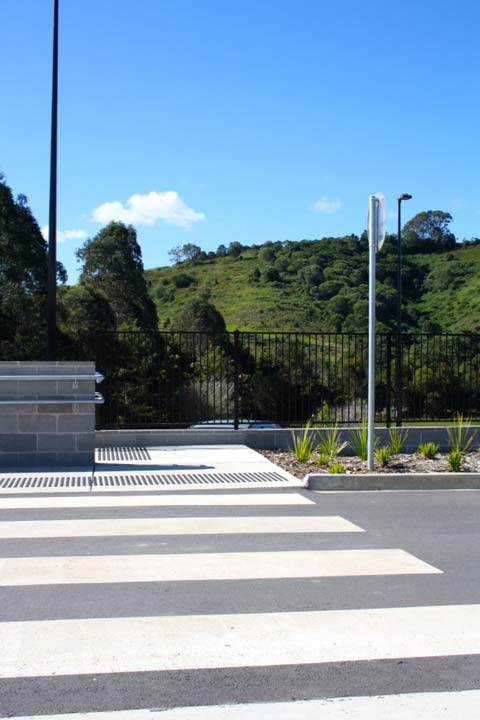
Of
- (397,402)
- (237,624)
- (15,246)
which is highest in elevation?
(15,246)

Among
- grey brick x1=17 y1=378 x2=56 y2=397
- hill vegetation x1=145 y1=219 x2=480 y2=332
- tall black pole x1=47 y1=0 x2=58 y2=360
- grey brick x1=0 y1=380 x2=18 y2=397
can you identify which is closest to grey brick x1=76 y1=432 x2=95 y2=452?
grey brick x1=17 y1=378 x2=56 y2=397

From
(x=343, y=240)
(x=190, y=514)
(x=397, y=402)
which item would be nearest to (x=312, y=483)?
(x=190, y=514)

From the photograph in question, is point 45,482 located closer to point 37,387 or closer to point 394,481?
point 37,387

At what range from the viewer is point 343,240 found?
8144cm

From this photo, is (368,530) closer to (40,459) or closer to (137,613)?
(137,613)

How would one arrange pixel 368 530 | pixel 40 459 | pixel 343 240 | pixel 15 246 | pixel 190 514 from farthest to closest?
pixel 343 240 → pixel 15 246 → pixel 40 459 → pixel 190 514 → pixel 368 530

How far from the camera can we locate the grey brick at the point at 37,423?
11.1m

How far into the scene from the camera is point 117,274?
40.0 meters

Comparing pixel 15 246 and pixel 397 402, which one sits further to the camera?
pixel 15 246

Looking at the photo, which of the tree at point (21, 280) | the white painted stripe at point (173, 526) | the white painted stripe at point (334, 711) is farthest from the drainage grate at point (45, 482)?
the tree at point (21, 280)

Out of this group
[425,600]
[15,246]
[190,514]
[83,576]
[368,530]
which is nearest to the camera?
[425,600]

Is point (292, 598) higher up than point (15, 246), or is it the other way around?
point (15, 246)

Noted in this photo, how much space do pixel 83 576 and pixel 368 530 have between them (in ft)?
9.54

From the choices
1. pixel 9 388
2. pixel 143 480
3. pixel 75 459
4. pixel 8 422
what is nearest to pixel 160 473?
pixel 143 480
